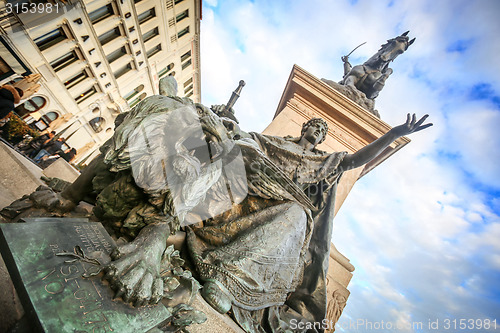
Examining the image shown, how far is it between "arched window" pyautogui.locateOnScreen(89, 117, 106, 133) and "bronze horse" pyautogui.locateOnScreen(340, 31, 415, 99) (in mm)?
15151

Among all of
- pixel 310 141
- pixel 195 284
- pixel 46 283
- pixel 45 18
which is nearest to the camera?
pixel 46 283

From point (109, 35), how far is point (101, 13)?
1.27 m

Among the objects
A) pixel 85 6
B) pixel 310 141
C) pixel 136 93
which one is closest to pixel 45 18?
pixel 85 6

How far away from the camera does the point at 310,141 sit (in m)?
3.13

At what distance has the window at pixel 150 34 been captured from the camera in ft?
50.5

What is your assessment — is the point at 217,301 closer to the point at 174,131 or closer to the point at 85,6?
the point at 174,131

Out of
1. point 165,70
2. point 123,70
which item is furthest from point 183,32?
point 123,70

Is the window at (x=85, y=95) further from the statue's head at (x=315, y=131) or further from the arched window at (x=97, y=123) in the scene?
the statue's head at (x=315, y=131)

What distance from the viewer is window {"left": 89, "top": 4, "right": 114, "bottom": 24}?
1171 cm

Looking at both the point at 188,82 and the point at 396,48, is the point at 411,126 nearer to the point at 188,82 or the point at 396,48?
the point at 396,48

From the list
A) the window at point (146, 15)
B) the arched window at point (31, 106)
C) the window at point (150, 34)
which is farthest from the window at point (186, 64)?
the arched window at point (31, 106)

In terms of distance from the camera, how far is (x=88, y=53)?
1187cm

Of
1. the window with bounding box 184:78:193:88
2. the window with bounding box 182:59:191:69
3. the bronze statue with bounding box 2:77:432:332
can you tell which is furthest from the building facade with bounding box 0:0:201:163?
the bronze statue with bounding box 2:77:432:332

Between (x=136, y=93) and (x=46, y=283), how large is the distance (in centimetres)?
1915
